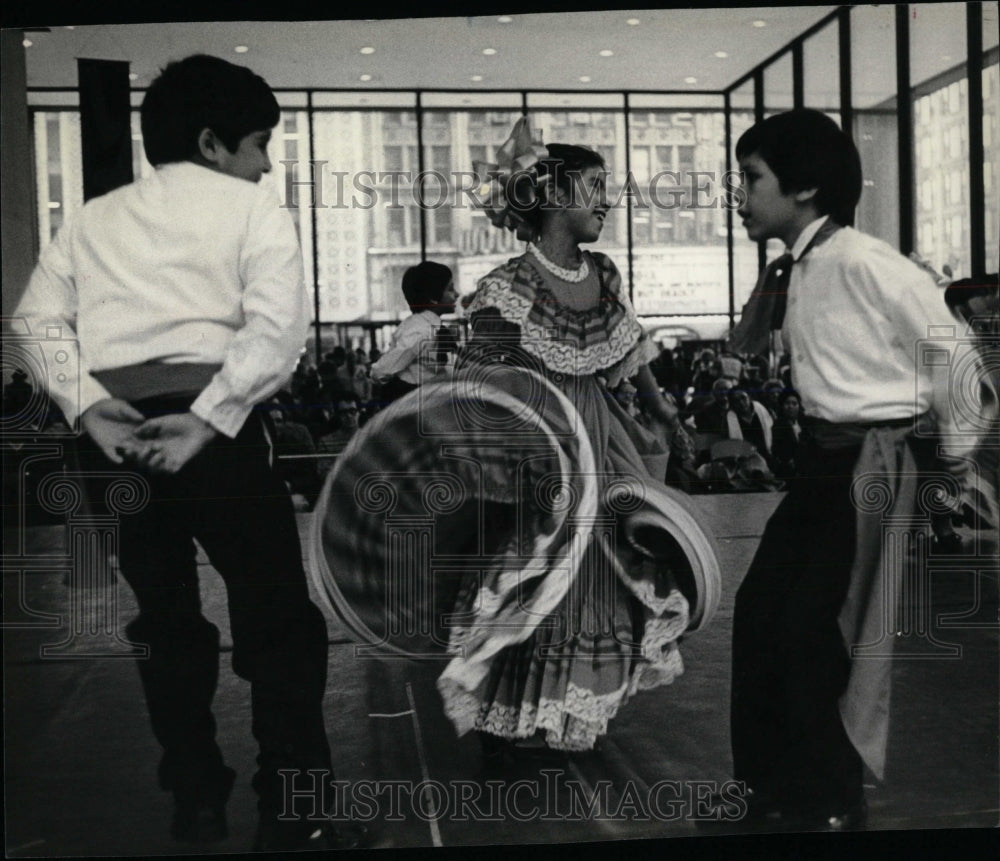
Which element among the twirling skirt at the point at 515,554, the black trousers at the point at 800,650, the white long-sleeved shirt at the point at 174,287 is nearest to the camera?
the white long-sleeved shirt at the point at 174,287

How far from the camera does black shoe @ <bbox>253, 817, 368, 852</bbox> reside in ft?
11.1

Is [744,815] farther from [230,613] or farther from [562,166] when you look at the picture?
[562,166]

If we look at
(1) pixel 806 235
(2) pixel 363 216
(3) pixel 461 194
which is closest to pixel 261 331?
(2) pixel 363 216

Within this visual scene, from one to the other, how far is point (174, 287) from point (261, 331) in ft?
0.78

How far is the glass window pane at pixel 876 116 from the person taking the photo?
3.35 meters

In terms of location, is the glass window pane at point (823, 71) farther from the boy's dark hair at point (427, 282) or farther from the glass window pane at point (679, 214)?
the boy's dark hair at point (427, 282)

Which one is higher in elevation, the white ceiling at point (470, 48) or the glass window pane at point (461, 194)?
the white ceiling at point (470, 48)

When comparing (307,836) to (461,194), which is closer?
(461,194)

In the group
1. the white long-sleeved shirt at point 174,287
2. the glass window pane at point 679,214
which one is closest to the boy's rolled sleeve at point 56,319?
the white long-sleeved shirt at point 174,287

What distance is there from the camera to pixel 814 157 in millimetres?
3389

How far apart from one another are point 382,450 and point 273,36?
42.4 inches

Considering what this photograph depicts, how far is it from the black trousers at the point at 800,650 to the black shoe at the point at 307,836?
1.03 metres

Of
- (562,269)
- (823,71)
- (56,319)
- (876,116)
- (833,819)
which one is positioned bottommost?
(833,819)

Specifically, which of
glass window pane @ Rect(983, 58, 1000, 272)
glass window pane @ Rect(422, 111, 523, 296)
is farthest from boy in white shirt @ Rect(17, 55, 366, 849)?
glass window pane @ Rect(983, 58, 1000, 272)
